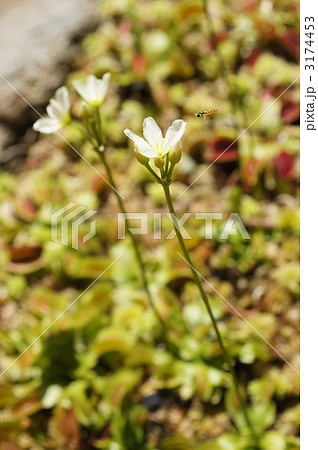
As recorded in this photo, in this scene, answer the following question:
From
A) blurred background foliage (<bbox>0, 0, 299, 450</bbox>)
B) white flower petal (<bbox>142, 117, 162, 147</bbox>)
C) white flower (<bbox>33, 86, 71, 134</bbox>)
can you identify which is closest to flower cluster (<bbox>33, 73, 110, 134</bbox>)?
white flower (<bbox>33, 86, 71, 134</bbox>)

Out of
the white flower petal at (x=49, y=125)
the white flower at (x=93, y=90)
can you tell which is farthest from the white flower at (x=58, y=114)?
the white flower at (x=93, y=90)

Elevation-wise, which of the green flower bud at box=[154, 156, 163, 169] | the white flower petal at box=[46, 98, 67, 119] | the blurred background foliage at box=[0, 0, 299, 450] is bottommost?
the blurred background foliage at box=[0, 0, 299, 450]

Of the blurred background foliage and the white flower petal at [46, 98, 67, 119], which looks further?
the blurred background foliage

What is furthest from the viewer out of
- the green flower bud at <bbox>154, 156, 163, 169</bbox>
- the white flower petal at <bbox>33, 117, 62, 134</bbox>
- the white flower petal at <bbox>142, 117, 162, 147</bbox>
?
the white flower petal at <bbox>33, 117, 62, 134</bbox>

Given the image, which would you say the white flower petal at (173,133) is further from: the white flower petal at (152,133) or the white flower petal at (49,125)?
the white flower petal at (49,125)

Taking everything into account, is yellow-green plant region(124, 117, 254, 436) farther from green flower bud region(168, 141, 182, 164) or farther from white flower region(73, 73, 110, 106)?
white flower region(73, 73, 110, 106)

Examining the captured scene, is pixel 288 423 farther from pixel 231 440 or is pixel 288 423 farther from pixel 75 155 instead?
pixel 75 155
